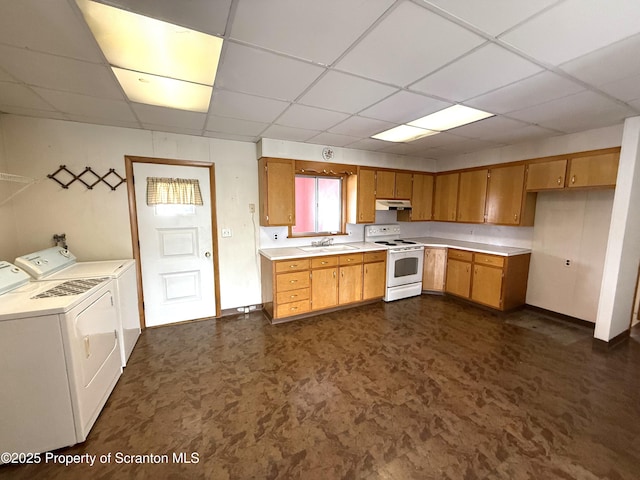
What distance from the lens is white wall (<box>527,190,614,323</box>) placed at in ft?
10.9

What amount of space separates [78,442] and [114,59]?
2.63m

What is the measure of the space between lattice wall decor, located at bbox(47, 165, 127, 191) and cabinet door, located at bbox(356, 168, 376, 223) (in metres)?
3.30

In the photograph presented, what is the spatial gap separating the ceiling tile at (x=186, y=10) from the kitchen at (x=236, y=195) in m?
0.34

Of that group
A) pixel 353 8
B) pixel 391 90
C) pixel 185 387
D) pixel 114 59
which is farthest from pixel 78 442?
pixel 391 90

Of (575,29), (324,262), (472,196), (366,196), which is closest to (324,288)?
(324,262)

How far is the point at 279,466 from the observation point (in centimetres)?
159

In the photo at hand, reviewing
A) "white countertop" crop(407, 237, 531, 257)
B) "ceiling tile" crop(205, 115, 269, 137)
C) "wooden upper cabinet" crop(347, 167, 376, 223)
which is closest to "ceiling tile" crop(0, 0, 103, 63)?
"ceiling tile" crop(205, 115, 269, 137)

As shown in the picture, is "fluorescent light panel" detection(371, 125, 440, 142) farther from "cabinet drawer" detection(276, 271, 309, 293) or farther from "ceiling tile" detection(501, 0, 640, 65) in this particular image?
"cabinet drawer" detection(276, 271, 309, 293)

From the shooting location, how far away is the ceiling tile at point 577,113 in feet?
7.63

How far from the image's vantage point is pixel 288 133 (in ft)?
11.0

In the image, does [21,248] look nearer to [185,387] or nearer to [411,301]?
[185,387]

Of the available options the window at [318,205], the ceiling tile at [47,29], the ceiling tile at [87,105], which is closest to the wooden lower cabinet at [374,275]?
the window at [318,205]

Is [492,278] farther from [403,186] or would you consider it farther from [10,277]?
[10,277]

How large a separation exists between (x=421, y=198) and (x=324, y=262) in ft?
8.31
